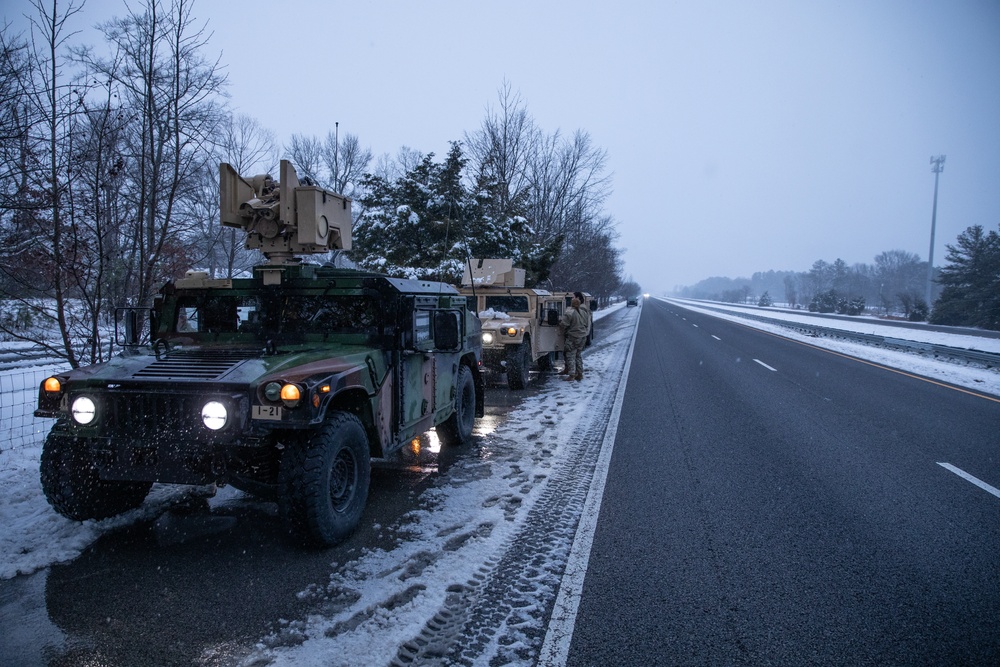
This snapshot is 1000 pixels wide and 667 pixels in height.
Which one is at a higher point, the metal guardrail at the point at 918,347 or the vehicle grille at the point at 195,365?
the vehicle grille at the point at 195,365

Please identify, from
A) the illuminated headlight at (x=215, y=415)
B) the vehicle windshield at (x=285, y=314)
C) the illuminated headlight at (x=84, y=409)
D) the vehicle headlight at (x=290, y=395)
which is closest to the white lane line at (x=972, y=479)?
the vehicle windshield at (x=285, y=314)

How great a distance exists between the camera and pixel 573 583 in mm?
3418

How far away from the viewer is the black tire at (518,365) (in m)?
10.3

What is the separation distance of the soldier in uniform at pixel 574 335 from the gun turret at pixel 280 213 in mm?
7140

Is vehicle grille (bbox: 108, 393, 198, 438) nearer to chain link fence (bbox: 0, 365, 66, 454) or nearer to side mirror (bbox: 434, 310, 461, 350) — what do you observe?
side mirror (bbox: 434, 310, 461, 350)

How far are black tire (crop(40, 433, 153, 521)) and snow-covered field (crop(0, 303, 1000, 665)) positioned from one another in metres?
0.23

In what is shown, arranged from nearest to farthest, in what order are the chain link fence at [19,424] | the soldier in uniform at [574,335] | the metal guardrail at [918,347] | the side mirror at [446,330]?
the side mirror at [446,330]
the chain link fence at [19,424]
the soldier in uniform at [574,335]
the metal guardrail at [918,347]

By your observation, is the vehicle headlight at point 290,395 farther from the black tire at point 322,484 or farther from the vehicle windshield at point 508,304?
the vehicle windshield at point 508,304

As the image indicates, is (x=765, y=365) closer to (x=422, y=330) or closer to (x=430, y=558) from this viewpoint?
(x=422, y=330)

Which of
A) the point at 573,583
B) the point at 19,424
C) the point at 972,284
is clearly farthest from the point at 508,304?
the point at 972,284

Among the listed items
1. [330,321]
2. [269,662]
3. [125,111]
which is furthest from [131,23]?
[269,662]

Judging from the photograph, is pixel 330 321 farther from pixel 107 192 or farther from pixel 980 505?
pixel 980 505

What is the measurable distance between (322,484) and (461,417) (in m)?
3.07

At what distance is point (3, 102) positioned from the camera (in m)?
4.75
